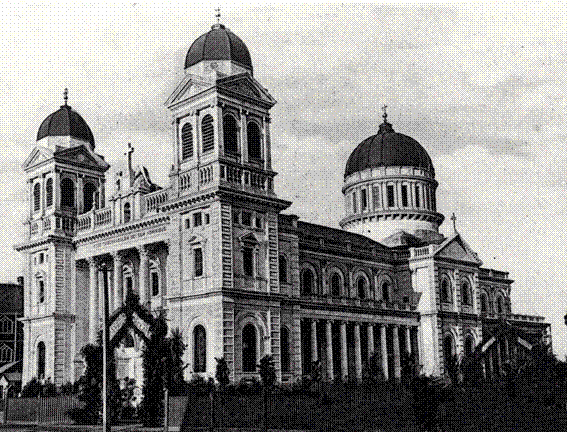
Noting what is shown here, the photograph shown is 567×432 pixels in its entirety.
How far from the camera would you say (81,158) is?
250 feet

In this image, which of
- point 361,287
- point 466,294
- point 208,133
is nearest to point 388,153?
point 466,294

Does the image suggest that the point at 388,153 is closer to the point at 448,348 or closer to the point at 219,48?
the point at 448,348

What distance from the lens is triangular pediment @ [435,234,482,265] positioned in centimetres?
8294

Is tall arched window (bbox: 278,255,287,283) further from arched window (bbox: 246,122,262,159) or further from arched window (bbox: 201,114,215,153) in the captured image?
arched window (bbox: 201,114,215,153)

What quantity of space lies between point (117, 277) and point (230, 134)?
16812 millimetres

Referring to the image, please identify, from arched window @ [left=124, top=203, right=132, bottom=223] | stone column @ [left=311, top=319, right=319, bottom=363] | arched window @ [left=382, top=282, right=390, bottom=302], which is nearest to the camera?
arched window @ [left=124, top=203, right=132, bottom=223]

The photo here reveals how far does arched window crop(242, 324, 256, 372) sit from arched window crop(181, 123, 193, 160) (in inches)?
506

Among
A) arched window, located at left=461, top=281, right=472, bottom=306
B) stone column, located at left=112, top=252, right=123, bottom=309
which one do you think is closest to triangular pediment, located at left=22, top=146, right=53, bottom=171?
stone column, located at left=112, top=252, right=123, bottom=309

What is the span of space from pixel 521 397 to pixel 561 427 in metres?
11.5

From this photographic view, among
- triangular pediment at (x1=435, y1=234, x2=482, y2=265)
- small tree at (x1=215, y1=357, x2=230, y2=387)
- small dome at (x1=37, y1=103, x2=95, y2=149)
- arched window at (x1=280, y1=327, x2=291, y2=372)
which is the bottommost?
small tree at (x1=215, y1=357, x2=230, y2=387)

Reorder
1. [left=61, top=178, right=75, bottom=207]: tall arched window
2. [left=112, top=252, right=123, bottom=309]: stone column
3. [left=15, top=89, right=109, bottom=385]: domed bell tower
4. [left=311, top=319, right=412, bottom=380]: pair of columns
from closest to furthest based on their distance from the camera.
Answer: [left=112, top=252, right=123, bottom=309]: stone column < [left=311, top=319, right=412, bottom=380]: pair of columns < [left=15, top=89, right=109, bottom=385]: domed bell tower < [left=61, top=178, right=75, bottom=207]: tall arched window

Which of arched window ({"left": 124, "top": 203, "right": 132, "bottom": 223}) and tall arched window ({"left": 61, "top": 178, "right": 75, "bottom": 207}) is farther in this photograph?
tall arched window ({"left": 61, "top": 178, "right": 75, "bottom": 207})

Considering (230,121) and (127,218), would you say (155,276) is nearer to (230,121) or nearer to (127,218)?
(127,218)

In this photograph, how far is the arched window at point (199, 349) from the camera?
2339 inches
